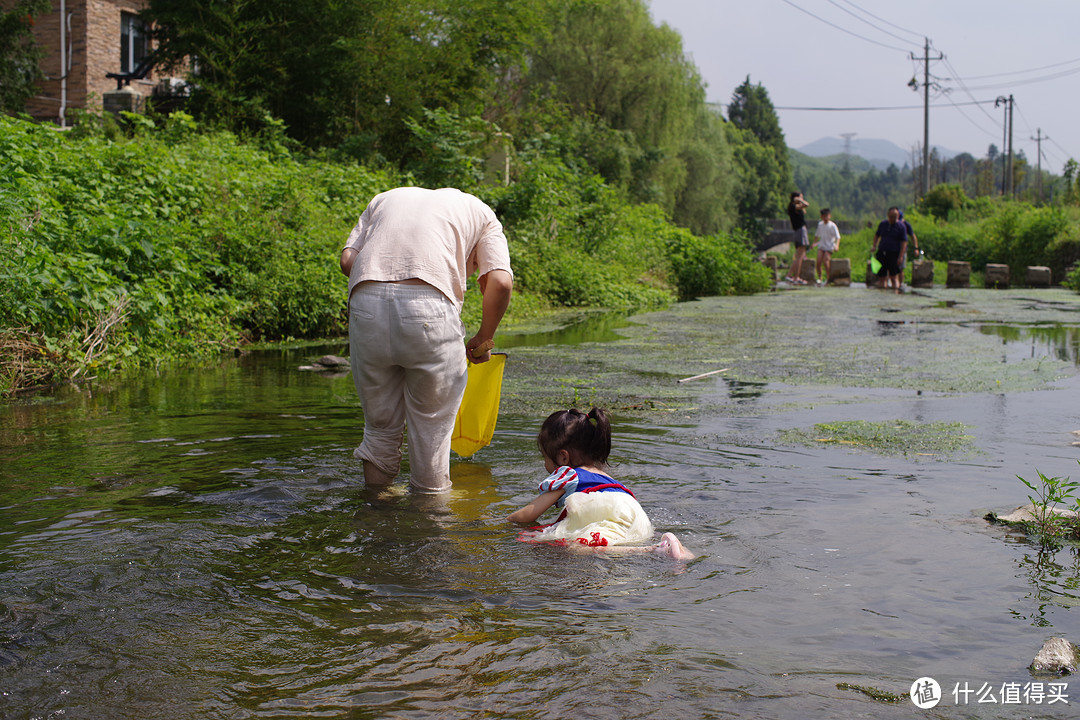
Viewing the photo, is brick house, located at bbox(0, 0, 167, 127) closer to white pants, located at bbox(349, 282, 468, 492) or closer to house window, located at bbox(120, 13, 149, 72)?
house window, located at bbox(120, 13, 149, 72)

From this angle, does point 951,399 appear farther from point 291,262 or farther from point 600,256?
point 600,256

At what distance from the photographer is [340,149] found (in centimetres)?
2073

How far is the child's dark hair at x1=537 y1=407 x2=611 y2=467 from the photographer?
438 cm

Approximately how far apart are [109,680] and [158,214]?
940cm

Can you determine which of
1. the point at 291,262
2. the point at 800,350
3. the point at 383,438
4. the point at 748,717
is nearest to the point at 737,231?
the point at 800,350

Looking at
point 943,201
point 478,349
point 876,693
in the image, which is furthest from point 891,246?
point 943,201

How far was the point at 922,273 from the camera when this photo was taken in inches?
1098

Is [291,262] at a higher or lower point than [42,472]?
higher

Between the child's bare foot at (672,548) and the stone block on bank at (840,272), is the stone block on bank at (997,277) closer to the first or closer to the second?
the stone block on bank at (840,272)

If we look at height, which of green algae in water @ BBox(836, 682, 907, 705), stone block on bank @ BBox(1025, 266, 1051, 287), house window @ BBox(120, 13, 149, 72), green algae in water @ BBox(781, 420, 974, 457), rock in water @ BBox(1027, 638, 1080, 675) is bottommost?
green algae in water @ BBox(836, 682, 907, 705)

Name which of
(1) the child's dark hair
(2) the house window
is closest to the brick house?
(2) the house window

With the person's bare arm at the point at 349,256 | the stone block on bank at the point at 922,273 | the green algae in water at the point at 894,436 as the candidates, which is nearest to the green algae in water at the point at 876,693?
the person's bare arm at the point at 349,256

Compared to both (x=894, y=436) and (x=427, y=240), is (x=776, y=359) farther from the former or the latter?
(x=427, y=240)

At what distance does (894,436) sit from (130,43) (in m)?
31.6
